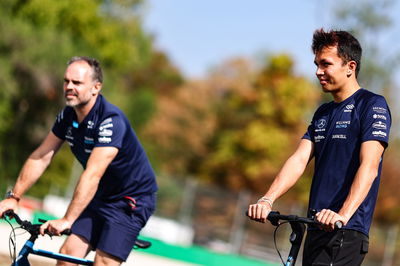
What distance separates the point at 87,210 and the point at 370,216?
2.53 m

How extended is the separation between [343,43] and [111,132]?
1.93 metres

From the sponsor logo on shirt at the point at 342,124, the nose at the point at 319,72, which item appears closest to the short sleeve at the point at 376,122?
the sponsor logo on shirt at the point at 342,124

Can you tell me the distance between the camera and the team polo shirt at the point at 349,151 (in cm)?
454

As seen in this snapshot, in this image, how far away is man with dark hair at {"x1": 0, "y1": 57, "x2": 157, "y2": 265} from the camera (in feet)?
19.3

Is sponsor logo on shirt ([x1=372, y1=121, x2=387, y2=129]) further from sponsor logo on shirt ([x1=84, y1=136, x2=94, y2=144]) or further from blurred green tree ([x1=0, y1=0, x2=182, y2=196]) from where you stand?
blurred green tree ([x1=0, y1=0, x2=182, y2=196])

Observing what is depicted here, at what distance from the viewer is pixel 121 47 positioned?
37.6 metres

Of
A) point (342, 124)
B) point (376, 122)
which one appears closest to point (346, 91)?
point (342, 124)

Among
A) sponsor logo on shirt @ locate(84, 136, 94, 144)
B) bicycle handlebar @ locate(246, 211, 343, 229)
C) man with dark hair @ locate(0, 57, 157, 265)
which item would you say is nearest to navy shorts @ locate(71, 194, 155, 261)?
man with dark hair @ locate(0, 57, 157, 265)

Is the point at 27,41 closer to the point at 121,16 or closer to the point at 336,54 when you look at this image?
the point at 121,16

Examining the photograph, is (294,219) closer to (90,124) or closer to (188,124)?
(90,124)

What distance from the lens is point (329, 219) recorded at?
4176 millimetres

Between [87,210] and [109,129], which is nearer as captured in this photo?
[109,129]

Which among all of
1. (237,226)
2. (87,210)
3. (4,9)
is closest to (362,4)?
(237,226)

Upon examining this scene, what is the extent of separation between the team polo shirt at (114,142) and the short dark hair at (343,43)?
5.94 feet
